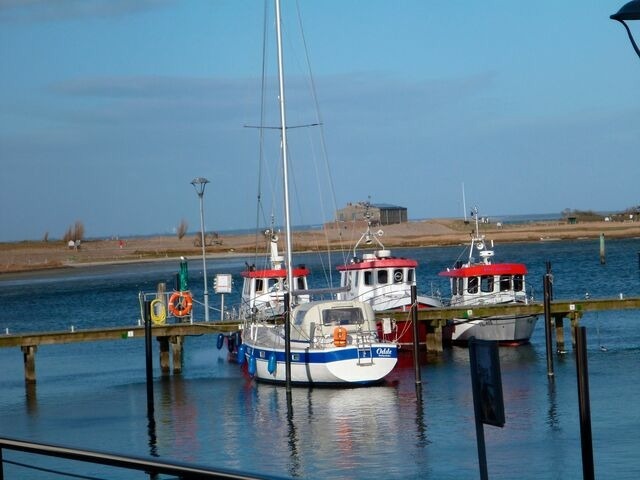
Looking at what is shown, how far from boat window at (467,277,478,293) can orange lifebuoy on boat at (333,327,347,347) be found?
1116 cm

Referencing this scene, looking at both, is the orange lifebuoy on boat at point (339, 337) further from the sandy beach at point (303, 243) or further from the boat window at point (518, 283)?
the sandy beach at point (303, 243)

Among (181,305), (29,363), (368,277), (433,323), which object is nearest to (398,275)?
(368,277)

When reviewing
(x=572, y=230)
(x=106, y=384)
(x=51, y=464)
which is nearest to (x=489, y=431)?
(x=51, y=464)

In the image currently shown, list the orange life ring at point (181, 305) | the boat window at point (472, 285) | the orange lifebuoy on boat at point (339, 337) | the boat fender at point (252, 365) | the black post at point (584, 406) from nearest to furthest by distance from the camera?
the black post at point (584, 406)
the orange lifebuoy on boat at point (339, 337)
the boat fender at point (252, 365)
the orange life ring at point (181, 305)
the boat window at point (472, 285)

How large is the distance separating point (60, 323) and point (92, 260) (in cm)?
8360

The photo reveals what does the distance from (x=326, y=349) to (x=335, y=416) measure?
3.31m

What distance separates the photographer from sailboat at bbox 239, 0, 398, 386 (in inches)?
1238

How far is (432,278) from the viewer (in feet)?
262

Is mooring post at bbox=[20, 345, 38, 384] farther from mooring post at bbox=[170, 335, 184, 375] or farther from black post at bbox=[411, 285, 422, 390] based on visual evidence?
black post at bbox=[411, 285, 422, 390]

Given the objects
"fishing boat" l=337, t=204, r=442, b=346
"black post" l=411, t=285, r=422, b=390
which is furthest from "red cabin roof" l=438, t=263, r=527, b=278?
"black post" l=411, t=285, r=422, b=390

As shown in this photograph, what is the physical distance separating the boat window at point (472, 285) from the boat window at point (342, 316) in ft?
31.7

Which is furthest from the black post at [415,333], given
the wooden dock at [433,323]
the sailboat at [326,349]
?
the wooden dock at [433,323]

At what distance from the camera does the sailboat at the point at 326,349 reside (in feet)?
103

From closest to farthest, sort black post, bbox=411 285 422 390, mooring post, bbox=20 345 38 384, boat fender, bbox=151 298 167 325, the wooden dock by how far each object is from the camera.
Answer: black post, bbox=411 285 422 390 < mooring post, bbox=20 345 38 384 < the wooden dock < boat fender, bbox=151 298 167 325
